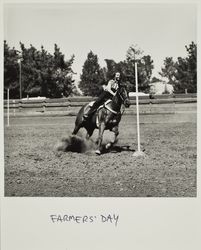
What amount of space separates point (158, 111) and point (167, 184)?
0.59m

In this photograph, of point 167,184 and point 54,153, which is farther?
point 54,153

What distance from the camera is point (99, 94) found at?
3312mm

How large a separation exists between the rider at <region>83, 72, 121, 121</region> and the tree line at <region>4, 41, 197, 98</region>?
3cm

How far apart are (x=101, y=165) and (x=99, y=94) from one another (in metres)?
0.43

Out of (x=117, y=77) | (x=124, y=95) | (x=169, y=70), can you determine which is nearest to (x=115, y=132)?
(x=124, y=95)

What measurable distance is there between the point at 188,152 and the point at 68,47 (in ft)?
3.01

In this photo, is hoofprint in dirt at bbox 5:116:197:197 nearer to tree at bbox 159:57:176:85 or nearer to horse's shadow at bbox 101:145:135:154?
horse's shadow at bbox 101:145:135:154

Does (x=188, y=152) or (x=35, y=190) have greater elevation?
(x=188, y=152)

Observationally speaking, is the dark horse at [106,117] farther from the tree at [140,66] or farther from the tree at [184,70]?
the tree at [184,70]
